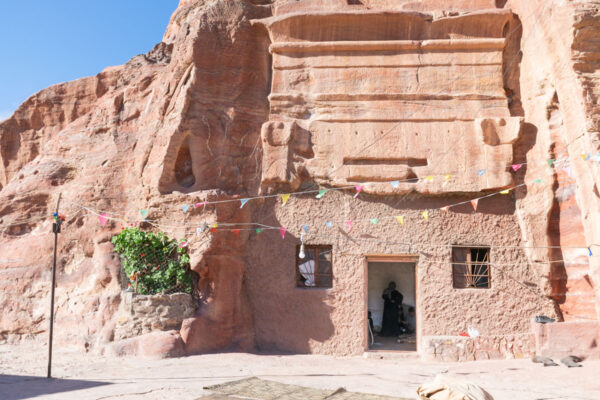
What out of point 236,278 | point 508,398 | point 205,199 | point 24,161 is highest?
point 24,161

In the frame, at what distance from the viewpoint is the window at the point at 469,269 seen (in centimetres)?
996

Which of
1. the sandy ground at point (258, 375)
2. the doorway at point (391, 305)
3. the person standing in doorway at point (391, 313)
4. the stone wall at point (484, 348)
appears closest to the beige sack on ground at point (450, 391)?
the sandy ground at point (258, 375)

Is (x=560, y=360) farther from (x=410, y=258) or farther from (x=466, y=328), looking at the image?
(x=410, y=258)

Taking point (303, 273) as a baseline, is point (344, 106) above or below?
above

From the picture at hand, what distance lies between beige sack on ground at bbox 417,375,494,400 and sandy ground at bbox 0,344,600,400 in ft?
6.38

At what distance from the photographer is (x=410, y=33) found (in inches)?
424

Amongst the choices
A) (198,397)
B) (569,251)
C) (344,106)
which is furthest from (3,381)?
(569,251)

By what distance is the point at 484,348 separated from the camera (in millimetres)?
8828

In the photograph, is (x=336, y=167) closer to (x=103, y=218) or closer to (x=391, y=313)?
(x=391, y=313)

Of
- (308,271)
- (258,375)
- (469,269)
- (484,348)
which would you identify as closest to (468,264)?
(469,269)

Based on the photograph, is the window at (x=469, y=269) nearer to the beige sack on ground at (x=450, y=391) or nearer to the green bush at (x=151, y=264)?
the green bush at (x=151, y=264)

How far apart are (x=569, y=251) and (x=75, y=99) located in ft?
37.6

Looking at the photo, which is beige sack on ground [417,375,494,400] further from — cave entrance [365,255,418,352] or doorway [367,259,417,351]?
doorway [367,259,417,351]

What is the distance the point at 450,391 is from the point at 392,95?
7.19 metres
